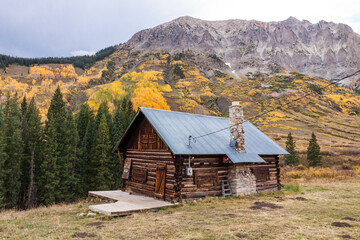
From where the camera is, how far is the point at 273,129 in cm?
9456

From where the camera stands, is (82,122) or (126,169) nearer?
(126,169)

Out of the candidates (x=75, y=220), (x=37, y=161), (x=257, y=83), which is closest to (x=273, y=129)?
(x=37, y=161)

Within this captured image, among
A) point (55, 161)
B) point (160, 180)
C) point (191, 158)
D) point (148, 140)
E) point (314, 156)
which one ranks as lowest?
point (160, 180)

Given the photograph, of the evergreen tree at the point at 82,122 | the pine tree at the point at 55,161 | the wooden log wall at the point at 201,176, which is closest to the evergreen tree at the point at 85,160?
the pine tree at the point at 55,161

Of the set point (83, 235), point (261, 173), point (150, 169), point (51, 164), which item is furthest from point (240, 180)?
point (51, 164)

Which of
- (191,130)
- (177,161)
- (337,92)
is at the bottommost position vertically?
(177,161)

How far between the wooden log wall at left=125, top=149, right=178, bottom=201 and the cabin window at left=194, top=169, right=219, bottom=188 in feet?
6.18

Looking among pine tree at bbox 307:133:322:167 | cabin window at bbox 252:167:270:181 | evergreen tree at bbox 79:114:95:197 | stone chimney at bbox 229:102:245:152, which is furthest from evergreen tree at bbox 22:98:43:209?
pine tree at bbox 307:133:322:167

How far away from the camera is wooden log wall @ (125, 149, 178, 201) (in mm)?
17344

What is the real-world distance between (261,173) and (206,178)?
5.99m

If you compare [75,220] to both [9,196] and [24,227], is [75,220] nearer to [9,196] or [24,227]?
[24,227]

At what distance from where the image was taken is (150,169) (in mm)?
19578

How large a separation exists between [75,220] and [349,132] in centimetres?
10932

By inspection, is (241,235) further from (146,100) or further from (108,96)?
(108,96)
